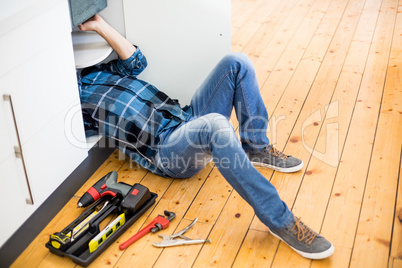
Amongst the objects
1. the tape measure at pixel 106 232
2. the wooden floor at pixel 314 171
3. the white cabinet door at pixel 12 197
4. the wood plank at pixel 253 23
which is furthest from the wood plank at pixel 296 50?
the white cabinet door at pixel 12 197

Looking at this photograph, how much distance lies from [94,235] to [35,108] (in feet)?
1.67

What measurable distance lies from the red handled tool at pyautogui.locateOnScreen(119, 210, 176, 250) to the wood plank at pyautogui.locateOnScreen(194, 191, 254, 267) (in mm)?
177

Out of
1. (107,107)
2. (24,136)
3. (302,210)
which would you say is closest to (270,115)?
(302,210)

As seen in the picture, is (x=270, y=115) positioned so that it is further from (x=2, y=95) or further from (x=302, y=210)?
(x=2, y=95)

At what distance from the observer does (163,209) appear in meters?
2.14

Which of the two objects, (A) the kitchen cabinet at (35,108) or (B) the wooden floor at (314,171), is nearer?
(A) the kitchen cabinet at (35,108)

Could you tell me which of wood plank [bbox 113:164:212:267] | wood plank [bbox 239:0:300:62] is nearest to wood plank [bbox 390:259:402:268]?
wood plank [bbox 113:164:212:267]

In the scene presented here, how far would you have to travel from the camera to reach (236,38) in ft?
11.7

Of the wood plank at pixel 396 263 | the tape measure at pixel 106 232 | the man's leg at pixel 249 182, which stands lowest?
the wood plank at pixel 396 263

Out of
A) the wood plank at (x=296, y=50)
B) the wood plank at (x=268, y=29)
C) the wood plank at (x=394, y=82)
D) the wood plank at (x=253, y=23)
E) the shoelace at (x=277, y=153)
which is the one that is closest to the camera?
the shoelace at (x=277, y=153)

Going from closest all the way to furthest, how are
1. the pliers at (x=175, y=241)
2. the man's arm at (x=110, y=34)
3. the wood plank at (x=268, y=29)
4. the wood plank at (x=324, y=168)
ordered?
the pliers at (x=175, y=241) < the wood plank at (x=324, y=168) < the man's arm at (x=110, y=34) < the wood plank at (x=268, y=29)

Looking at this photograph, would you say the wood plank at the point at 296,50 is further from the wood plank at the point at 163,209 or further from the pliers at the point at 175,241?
the pliers at the point at 175,241

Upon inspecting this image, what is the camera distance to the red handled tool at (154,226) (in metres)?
1.95

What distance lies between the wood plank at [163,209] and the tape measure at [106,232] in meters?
0.05
